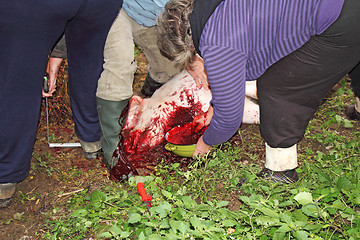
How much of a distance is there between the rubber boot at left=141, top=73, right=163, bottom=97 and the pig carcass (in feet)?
1.04

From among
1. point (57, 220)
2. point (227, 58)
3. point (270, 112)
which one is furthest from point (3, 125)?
point (270, 112)

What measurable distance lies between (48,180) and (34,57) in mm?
1025

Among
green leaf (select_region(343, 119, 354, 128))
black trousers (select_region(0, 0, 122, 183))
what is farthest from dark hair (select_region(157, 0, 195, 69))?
green leaf (select_region(343, 119, 354, 128))

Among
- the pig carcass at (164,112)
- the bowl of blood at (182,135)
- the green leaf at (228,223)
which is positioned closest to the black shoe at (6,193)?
the pig carcass at (164,112)

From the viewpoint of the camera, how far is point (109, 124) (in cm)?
273

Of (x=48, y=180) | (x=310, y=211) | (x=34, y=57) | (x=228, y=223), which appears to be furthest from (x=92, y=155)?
(x=310, y=211)

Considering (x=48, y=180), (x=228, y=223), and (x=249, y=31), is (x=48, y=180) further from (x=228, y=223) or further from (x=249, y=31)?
(x=249, y=31)

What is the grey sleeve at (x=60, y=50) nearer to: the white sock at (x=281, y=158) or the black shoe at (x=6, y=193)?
the black shoe at (x=6, y=193)

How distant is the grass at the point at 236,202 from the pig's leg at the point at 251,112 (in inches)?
6.3

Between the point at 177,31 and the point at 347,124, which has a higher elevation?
the point at 177,31

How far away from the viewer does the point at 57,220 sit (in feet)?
7.77

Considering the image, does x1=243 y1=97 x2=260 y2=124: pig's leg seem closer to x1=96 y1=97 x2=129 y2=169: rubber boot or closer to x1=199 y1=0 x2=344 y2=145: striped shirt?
x1=96 y1=97 x2=129 y2=169: rubber boot

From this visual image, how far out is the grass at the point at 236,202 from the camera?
1797 mm

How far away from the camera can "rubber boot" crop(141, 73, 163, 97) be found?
3610 millimetres
